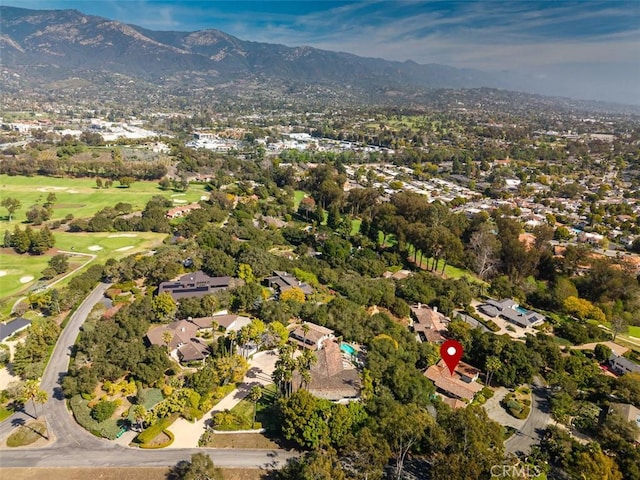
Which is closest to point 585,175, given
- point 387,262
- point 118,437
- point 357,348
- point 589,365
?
point 387,262

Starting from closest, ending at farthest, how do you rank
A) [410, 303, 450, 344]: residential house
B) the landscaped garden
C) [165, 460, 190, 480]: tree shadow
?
[165, 460, 190, 480]: tree shadow → the landscaped garden → [410, 303, 450, 344]: residential house

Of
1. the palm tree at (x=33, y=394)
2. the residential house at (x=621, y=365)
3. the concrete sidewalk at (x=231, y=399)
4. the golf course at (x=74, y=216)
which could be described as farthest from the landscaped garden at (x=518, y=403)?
the golf course at (x=74, y=216)

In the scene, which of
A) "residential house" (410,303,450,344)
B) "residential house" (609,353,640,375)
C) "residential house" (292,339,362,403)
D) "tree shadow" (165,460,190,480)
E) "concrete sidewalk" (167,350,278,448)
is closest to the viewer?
"tree shadow" (165,460,190,480)

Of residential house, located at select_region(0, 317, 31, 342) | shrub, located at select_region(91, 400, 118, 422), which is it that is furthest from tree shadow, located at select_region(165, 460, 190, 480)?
residential house, located at select_region(0, 317, 31, 342)

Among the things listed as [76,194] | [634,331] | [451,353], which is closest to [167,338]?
[451,353]

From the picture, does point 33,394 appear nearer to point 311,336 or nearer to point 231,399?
point 231,399

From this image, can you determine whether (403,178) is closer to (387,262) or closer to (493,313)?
(387,262)

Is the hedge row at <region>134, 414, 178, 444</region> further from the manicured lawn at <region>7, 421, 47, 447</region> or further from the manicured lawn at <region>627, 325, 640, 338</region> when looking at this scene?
the manicured lawn at <region>627, 325, 640, 338</region>
